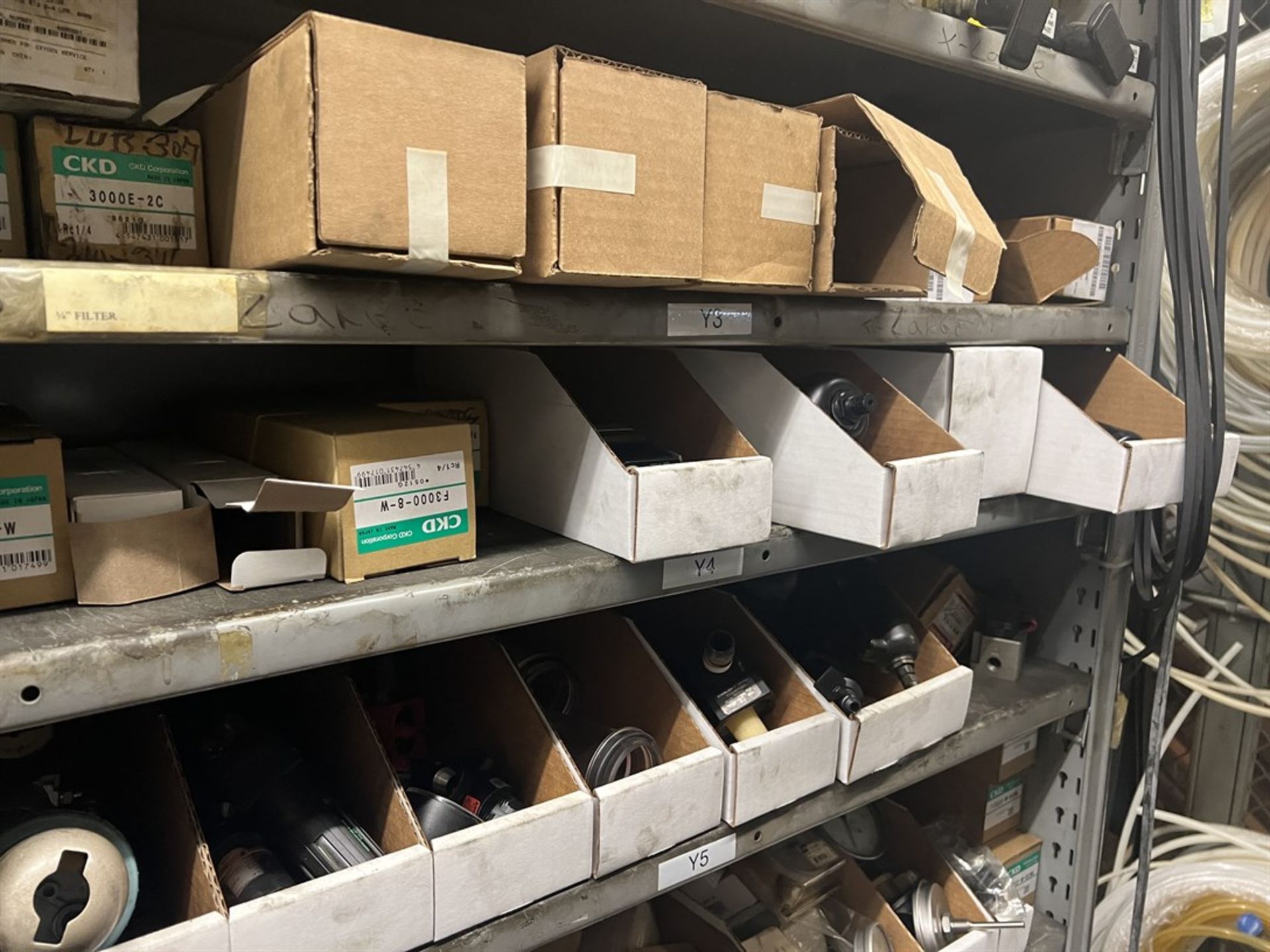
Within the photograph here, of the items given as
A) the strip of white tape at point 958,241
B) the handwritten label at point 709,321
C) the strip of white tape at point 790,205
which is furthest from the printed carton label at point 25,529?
the strip of white tape at point 958,241

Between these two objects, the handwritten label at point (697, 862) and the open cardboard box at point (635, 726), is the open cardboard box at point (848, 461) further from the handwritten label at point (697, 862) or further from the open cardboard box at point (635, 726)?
the handwritten label at point (697, 862)

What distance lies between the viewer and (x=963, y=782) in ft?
5.07

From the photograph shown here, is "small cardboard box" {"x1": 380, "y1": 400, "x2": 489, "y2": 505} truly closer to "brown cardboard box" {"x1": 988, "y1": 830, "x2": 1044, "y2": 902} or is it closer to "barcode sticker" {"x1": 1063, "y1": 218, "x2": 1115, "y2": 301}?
"barcode sticker" {"x1": 1063, "y1": 218, "x2": 1115, "y2": 301}

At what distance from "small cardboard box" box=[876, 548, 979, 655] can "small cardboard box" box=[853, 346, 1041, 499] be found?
0.28m

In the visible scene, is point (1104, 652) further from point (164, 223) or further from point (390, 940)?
point (164, 223)

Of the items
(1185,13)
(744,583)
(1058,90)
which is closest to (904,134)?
(1058,90)

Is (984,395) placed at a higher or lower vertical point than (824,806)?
higher

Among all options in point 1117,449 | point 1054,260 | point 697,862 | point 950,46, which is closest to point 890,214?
point 950,46

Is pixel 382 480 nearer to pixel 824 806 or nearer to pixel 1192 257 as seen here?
pixel 824 806

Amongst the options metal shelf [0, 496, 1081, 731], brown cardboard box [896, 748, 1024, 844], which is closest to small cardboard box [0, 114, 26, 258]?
metal shelf [0, 496, 1081, 731]

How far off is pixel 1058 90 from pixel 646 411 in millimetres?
679

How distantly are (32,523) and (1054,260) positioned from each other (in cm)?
124

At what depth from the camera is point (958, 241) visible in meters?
0.91

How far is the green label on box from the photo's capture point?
773mm
